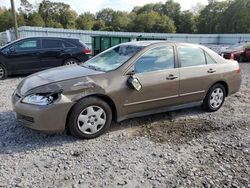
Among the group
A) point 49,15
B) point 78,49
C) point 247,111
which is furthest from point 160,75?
point 49,15

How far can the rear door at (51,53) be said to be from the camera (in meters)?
9.37

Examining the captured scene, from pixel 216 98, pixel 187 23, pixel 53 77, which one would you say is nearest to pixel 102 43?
pixel 216 98

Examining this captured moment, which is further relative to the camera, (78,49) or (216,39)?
(216,39)

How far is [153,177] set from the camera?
123 inches

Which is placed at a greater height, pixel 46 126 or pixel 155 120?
pixel 46 126

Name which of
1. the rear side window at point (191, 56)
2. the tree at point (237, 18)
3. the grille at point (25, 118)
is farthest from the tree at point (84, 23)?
the grille at point (25, 118)

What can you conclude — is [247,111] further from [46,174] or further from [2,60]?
[2,60]

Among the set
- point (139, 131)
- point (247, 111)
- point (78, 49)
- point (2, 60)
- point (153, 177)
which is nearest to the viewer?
point (153, 177)

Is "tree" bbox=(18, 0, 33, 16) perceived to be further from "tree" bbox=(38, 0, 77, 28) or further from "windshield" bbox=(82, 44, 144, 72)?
"windshield" bbox=(82, 44, 144, 72)

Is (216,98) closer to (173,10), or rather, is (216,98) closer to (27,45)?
(27,45)

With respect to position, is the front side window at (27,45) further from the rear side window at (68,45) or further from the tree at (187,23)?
the tree at (187,23)

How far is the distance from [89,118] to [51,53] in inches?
240

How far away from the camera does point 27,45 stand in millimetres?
9148

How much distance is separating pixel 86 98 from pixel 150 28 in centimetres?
6554
